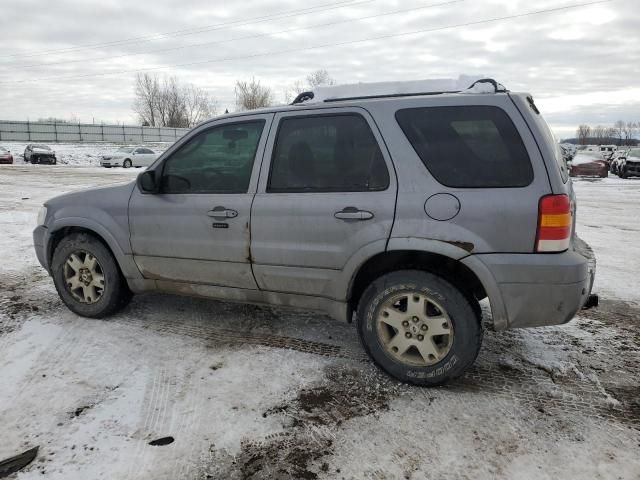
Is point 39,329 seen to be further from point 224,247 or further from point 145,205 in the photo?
point 224,247

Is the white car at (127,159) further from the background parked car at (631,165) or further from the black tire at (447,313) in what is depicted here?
the black tire at (447,313)

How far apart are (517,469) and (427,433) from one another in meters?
0.48

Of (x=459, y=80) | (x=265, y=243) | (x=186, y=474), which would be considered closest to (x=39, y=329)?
(x=265, y=243)

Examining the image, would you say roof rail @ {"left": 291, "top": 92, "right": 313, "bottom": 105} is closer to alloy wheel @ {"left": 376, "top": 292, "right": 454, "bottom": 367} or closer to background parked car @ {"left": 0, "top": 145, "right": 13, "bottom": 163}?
alloy wheel @ {"left": 376, "top": 292, "right": 454, "bottom": 367}

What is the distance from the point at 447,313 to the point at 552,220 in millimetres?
820

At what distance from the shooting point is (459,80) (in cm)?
335

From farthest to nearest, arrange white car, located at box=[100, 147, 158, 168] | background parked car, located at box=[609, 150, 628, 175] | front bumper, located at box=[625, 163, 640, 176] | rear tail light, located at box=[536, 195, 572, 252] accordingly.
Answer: white car, located at box=[100, 147, 158, 168]
background parked car, located at box=[609, 150, 628, 175]
front bumper, located at box=[625, 163, 640, 176]
rear tail light, located at box=[536, 195, 572, 252]

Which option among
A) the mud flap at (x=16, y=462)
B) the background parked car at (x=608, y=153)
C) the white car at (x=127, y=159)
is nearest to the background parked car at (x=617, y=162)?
the background parked car at (x=608, y=153)

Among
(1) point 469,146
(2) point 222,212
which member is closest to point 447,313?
(1) point 469,146

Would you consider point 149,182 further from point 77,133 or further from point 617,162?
point 77,133

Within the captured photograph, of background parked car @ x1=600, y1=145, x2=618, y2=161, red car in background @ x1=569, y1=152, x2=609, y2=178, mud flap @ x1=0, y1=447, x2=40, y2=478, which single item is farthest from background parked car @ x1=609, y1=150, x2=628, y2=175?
mud flap @ x1=0, y1=447, x2=40, y2=478

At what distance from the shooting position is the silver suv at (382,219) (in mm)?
2785

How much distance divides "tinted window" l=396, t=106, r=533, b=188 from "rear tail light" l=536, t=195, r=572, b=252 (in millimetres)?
173

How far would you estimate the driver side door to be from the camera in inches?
138
